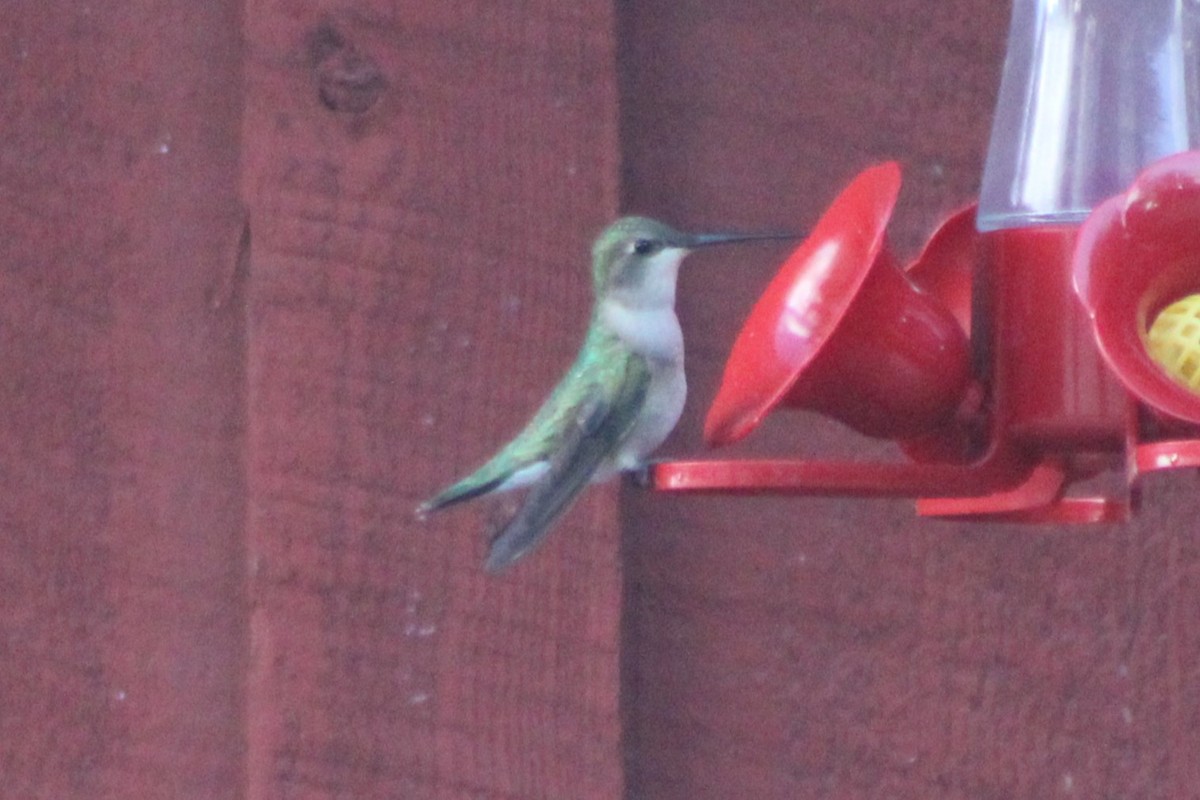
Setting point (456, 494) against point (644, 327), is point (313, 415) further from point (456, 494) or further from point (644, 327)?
point (644, 327)

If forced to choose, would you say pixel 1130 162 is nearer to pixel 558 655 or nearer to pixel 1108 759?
pixel 1108 759

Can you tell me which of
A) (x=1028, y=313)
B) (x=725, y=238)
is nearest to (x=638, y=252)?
(x=725, y=238)

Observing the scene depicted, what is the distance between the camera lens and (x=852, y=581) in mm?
2617

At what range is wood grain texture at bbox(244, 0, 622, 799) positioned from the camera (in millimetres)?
2420

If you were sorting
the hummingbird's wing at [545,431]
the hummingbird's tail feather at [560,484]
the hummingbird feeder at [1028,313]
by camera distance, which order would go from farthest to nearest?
the hummingbird's wing at [545,431] → the hummingbird's tail feather at [560,484] → the hummingbird feeder at [1028,313]

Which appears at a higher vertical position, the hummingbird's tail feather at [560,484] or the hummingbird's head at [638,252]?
the hummingbird's head at [638,252]

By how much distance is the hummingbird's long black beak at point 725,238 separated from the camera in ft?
8.18

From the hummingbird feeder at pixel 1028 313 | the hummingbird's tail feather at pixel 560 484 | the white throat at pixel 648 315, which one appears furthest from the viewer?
the white throat at pixel 648 315

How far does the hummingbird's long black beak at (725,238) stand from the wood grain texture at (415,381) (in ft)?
0.62

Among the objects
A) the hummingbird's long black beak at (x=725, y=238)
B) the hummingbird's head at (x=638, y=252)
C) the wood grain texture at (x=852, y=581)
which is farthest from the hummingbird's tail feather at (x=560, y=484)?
the hummingbird's long black beak at (x=725, y=238)

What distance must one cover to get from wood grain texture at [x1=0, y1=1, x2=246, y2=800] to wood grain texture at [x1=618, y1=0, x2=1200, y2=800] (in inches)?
23.1

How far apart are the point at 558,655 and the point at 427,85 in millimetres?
821

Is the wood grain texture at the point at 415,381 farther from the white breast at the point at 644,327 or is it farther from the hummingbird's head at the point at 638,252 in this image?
the white breast at the point at 644,327

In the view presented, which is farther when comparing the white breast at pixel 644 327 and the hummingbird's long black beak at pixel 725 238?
the white breast at pixel 644 327
